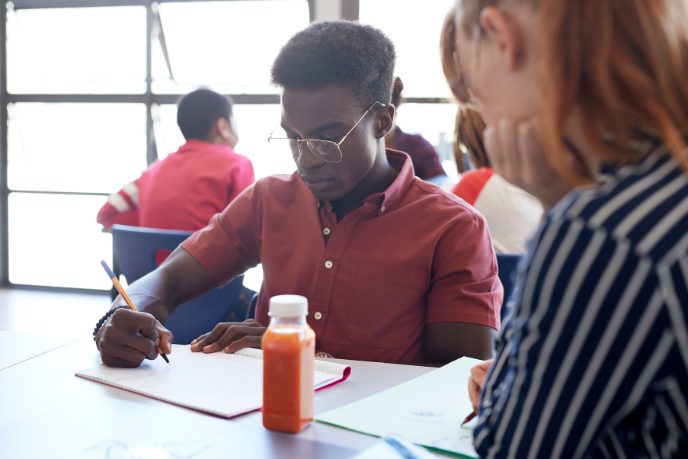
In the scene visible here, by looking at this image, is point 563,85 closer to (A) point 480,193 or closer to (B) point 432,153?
(A) point 480,193

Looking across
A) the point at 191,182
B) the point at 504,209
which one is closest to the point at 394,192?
the point at 504,209

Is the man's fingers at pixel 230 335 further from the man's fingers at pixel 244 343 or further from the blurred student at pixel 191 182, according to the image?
the blurred student at pixel 191 182

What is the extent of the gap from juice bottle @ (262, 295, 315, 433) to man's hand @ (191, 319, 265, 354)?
38cm

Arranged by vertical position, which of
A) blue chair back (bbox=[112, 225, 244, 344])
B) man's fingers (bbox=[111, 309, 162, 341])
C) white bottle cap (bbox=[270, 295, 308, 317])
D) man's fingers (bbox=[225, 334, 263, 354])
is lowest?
blue chair back (bbox=[112, 225, 244, 344])

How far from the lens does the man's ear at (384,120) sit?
1.43m

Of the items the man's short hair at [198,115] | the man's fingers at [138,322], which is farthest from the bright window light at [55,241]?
the man's fingers at [138,322]

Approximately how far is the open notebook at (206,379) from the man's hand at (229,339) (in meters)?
0.02

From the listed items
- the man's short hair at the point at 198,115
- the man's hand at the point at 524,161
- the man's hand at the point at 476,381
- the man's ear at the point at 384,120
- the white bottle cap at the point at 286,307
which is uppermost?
the man's hand at the point at 524,161

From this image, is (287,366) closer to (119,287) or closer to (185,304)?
(119,287)

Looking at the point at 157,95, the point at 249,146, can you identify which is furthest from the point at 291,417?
the point at 157,95

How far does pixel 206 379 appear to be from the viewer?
100 cm

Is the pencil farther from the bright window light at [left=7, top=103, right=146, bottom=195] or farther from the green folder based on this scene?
the bright window light at [left=7, top=103, right=146, bottom=195]

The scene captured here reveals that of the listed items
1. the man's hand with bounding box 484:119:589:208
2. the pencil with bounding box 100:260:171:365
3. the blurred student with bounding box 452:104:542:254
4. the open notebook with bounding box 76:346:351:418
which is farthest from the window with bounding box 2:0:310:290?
the man's hand with bounding box 484:119:589:208

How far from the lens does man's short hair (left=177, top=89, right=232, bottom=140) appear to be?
2729mm
